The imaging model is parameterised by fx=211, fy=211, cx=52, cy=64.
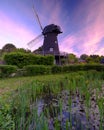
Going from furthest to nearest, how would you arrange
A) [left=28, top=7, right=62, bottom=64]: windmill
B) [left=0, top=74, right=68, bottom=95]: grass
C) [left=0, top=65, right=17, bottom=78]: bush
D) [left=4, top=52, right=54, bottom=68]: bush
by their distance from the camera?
[left=28, top=7, right=62, bottom=64]: windmill < [left=4, top=52, right=54, bottom=68]: bush < [left=0, top=65, right=17, bottom=78]: bush < [left=0, top=74, right=68, bottom=95]: grass

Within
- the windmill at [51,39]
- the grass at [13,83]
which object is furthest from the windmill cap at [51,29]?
the grass at [13,83]

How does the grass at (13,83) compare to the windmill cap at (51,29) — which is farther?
the windmill cap at (51,29)

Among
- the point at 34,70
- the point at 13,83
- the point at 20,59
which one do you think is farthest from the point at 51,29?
the point at 13,83

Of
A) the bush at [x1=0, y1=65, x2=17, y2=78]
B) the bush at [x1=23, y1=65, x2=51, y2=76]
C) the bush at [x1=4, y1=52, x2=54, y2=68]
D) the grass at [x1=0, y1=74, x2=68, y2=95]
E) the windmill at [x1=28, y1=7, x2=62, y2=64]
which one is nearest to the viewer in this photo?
the grass at [x1=0, y1=74, x2=68, y2=95]

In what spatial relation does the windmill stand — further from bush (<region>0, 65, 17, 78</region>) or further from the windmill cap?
bush (<region>0, 65, 17, 78</region>)

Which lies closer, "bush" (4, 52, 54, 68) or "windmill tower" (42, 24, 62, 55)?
"bush" (4, 52, 54, 68)

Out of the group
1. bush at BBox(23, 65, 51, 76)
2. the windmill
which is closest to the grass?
bush at BBox(23, 65, 51, 76)

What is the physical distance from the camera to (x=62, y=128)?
451cm

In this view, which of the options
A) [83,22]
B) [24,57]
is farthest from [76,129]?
[24,57]

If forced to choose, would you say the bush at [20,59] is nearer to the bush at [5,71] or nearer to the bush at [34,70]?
the bush at [34,70]

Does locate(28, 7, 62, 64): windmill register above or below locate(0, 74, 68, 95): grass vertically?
above

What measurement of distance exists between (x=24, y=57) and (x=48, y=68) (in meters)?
4.04

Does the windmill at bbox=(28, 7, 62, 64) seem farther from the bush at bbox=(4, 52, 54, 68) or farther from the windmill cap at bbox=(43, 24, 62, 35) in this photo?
the bush at bbox=(4, 52, 54, 68)

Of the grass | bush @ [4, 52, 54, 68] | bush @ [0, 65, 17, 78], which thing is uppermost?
bush @ [4, 52, 54, 68]
